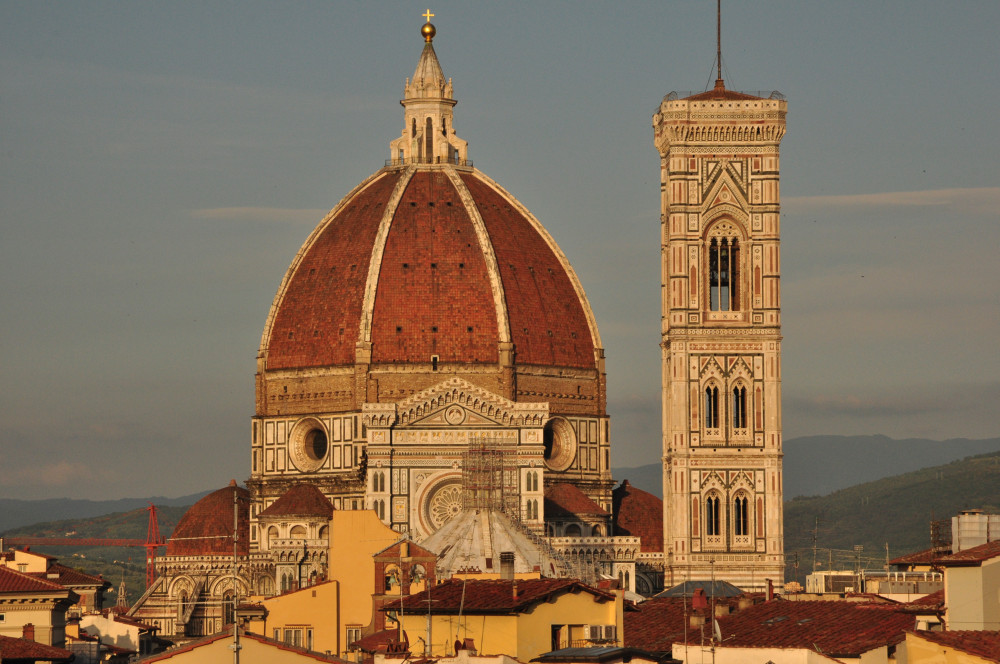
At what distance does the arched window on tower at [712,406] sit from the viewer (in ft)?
287

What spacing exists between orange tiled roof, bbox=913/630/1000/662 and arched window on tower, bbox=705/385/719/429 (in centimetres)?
4538

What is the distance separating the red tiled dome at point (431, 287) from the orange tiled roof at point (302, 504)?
613cm

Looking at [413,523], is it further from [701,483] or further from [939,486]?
[939,486]

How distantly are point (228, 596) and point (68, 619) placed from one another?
3500 cm

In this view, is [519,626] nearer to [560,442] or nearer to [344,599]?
[344,599]

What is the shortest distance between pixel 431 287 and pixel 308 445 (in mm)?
7740

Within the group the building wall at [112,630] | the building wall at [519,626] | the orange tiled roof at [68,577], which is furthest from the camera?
the building wall at [112,630]

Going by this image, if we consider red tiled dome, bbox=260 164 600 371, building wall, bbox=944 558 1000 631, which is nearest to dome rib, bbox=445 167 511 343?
red tiled dome, bbox=260 164 600 371

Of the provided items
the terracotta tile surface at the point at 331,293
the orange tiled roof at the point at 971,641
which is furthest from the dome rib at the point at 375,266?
the orange tiled roof at the point at 971,641

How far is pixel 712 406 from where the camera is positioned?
8781 cm

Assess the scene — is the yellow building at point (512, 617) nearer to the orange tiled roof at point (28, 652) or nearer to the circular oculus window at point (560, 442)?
the orange tiled roof at point (28, 652)

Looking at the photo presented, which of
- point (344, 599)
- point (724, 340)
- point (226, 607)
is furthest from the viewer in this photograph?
point (226, 607)

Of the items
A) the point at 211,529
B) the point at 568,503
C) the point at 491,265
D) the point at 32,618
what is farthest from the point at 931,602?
the point at 211,529

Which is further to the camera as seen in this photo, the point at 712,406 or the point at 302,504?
the point at 302,504
